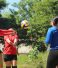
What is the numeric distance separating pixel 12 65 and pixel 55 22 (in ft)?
12.0

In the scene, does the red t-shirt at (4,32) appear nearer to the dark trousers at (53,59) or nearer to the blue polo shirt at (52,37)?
the blue polo shirt at (52,37)

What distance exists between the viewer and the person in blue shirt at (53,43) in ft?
29.8

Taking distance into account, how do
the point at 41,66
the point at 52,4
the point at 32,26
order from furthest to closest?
the point at 32,26 → the point at 52,4 → the point at 41,66

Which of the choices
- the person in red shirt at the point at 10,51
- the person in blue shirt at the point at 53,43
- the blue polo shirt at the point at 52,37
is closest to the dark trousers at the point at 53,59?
the person in blue shirt at the point at 53,43

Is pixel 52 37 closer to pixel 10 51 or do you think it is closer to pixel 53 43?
pixel 53 43

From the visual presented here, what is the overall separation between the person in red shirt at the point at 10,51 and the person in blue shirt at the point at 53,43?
3110 millimetres

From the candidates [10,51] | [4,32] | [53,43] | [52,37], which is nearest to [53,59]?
[53,43]

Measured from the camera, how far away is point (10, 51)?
12.4 m

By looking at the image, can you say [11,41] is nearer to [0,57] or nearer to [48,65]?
[0,57]

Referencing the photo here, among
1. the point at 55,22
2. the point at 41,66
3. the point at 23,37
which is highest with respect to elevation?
the point at 55,22

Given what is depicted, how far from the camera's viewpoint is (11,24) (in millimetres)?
55000

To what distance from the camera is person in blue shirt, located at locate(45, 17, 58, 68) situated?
908 centimetres

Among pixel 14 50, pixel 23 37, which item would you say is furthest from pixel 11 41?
pixel 23 37

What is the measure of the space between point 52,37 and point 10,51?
11.3ft
